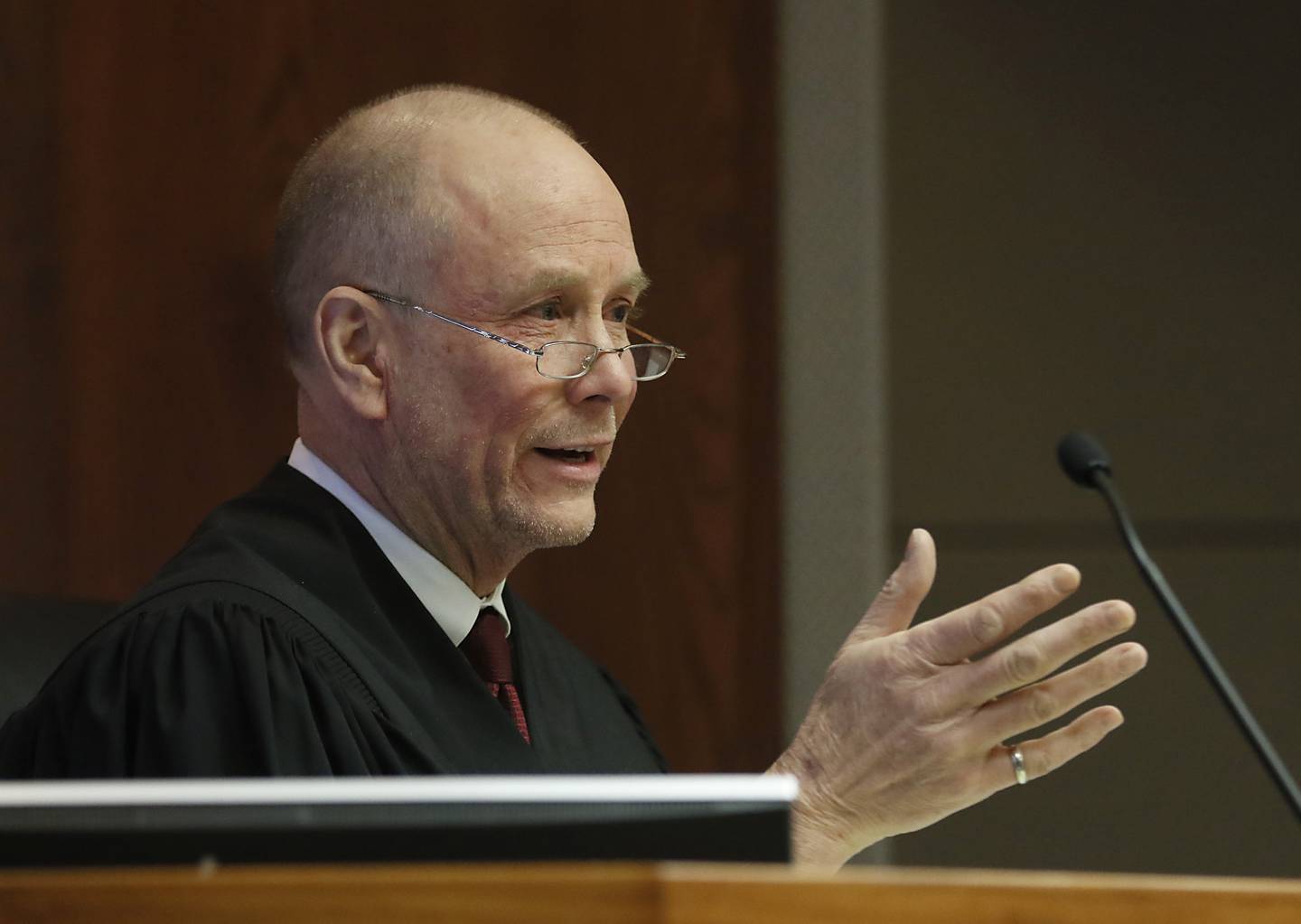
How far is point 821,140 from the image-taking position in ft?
8.96

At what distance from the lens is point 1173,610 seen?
4.73ft

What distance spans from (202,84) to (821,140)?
107 centimetres

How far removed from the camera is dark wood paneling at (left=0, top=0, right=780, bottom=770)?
8.74 ft

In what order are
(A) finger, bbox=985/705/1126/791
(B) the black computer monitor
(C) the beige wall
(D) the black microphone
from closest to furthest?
(B) the black computer monitor → (A) finger, bbox=985/705/1126/791 → (D) the black microphone → (C) the beige wall

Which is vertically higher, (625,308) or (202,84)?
(202,84)

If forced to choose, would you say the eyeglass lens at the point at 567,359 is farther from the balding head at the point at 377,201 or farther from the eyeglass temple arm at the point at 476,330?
the balding head at the point at 377,201

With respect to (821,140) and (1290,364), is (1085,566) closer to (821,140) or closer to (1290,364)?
(1290,364)

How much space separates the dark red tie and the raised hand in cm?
36

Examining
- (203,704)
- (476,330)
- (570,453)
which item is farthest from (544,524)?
(203,704)

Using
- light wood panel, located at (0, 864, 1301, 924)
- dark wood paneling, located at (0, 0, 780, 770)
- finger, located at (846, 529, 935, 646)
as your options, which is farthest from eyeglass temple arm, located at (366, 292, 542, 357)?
dark wood paneling, located at (0, 0, 780, 770)

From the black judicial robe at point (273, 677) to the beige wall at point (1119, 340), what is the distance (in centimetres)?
134

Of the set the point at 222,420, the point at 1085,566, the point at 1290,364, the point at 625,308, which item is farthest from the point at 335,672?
the point at 1290,364

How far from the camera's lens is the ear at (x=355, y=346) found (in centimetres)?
155

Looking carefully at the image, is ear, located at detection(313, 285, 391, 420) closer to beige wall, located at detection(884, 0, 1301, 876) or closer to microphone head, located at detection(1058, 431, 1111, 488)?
microphone head, located at detection(1058, 431, 1111, 488)
